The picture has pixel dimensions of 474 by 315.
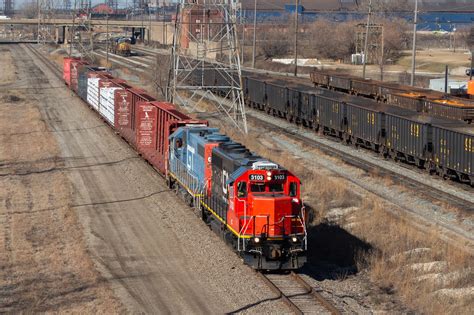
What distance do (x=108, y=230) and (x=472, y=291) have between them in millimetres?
12447

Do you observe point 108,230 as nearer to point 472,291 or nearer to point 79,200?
point 79,200

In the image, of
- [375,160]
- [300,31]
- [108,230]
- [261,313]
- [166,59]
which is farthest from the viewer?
[300,31]

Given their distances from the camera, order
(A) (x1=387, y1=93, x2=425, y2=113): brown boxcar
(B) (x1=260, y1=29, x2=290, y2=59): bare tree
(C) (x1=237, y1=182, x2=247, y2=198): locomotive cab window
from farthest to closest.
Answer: (B) (x1=260, y1=29, x2=290, y2=59): bare tree, (A) (x1=387, y1=93, x2=425, y2=113): brown boxcar, (C) (x1=237, y1=182, x2=247, y2=198): locomotive cab window

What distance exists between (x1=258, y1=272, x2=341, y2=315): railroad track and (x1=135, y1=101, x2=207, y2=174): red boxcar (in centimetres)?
1216

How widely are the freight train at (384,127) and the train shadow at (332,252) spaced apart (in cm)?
1038

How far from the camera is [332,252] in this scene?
24.3m

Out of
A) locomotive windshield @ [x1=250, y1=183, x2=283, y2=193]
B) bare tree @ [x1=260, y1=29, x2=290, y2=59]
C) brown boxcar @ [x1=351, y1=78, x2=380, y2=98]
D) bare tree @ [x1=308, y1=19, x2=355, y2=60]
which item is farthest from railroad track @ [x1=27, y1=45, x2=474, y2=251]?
bare tree @ [x1=260, y1=29, x2=290, y2=59]

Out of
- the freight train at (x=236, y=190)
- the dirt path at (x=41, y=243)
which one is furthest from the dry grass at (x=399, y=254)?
the dirt path at (x=41, y=243)

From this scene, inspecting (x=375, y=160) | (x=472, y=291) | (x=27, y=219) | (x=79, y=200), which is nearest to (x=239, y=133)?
(x=375, y=160)

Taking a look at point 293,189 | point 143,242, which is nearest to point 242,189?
point 293,189

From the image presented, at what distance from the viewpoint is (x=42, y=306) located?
1862 cm

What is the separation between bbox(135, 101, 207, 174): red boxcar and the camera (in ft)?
109

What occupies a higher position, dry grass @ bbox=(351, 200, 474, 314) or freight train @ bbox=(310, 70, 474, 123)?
freight train @ bbox=(310, 70, 474, 123)

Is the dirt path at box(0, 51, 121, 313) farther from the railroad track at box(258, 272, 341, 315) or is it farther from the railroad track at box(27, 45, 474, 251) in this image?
the railroad track at box(27, 45, 474, 251)
